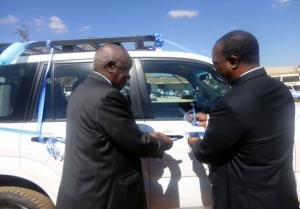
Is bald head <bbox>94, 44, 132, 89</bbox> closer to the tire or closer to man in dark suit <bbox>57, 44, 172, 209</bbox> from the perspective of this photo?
man in dark suit <bbox>57, 44, 172, 209</bbox>

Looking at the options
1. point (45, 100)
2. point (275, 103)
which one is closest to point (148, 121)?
point (45, 100)

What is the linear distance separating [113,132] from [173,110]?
1.32m

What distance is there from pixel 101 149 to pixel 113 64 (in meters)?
0.55

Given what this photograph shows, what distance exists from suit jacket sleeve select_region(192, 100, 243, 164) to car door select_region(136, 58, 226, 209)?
3.39 feet

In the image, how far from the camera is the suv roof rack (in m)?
3.46

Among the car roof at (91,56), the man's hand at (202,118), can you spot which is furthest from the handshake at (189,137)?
the car roof at (91,56)

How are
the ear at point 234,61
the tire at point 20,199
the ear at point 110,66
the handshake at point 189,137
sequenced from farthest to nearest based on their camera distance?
the tire at point 20,199, the handshake at point 189,137, the ear at point 110,66, the ear at point 234,61

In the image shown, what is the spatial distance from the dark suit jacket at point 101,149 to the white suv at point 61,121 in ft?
2.74

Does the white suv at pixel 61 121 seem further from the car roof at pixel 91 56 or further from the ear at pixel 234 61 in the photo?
the ear at pixel 234 61

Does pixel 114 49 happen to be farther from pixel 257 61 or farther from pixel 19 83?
pixel 19 83

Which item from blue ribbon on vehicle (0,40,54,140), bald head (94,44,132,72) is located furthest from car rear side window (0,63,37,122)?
bald head (94,44,132,72)

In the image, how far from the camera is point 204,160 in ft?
7.69

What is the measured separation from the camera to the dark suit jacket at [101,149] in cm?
235

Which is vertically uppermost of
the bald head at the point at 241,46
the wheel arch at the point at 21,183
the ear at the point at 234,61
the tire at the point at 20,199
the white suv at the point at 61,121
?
the bald head at the point at 241,46
